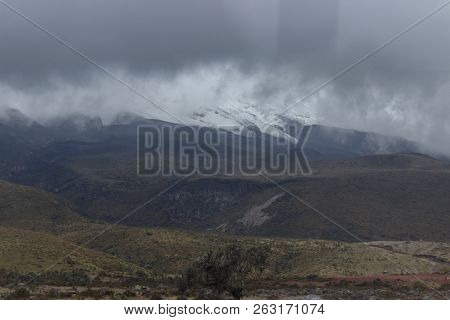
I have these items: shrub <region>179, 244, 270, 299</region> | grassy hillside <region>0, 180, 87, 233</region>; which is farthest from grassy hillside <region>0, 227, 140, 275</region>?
grassy hillside <region>0, 180, 87, 233</region>

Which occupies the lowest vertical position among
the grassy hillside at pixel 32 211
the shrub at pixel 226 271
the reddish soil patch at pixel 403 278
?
the reddish soil patch at pixel 403 278

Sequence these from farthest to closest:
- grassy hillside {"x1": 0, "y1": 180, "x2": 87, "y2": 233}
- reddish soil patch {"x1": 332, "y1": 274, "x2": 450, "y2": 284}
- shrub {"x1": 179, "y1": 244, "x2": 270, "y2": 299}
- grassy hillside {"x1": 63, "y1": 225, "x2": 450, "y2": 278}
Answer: grassy hillside {"x1": 0, "y1": 180, "x2": 87, "y2": 233} → grassy hillside {"x1": 63, "y1": 225, "x2": 450, "y2": 278} → reddish soil patch {"x1": 332, "y1": 274, "x2": 450, "y2": 284} → shrub {"x1": 179, "y1": 244, "x2": 270, "y2": 299}

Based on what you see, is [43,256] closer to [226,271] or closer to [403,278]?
[226,271]

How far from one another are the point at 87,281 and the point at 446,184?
14925 centimetres

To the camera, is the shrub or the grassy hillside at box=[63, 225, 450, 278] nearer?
the shrub

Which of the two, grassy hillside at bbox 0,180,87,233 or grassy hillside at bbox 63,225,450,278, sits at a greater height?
grassy hillside at bbox 0,180,87,233

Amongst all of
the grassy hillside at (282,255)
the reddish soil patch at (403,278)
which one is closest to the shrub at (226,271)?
the reddish soil patch at (403,278)

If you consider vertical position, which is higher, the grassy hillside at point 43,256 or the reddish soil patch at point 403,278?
the grassy hillside at point 43,256

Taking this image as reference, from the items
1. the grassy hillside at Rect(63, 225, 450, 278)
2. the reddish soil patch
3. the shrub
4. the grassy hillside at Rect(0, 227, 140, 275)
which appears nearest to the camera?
the shrub

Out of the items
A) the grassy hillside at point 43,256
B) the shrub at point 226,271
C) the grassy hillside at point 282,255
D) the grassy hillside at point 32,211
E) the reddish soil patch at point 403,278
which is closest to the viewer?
the shrub at point 226,271

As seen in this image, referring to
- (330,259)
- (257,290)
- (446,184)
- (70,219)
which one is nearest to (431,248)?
(330,259)

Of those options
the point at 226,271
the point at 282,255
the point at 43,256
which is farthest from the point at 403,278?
the point at 43,256

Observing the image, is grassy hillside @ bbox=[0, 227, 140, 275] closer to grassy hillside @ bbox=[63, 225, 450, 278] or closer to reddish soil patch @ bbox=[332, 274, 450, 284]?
grassy hillside @ bbox=[63, 225, 450, 278]

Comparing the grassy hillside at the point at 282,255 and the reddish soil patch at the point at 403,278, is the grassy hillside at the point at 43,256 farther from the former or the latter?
the reddish soil patch at the point at 403,278
